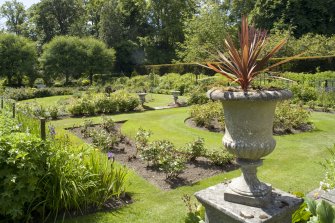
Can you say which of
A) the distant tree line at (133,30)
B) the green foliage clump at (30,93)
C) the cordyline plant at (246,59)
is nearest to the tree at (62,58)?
the distant tree line at (133,30)

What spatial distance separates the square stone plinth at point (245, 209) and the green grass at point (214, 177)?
1629 millimetres

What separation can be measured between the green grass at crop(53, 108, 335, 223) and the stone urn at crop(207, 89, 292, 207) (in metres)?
1.92

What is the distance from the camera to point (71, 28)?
43969 millimetres

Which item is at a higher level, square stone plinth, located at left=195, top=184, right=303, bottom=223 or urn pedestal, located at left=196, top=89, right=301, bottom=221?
urn pedestal, located at left=196, top=89, right=301, bottom=221

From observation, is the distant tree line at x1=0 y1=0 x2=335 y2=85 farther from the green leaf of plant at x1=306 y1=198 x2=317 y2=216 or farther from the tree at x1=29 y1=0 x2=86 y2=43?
the green leaf of plant at x1=306 y1=198 x2=317 y2=216

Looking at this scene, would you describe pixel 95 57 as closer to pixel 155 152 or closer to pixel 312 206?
pixel 155 152

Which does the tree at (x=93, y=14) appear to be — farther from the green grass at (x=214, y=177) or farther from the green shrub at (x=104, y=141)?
the green shrub at (x=104, y=141)

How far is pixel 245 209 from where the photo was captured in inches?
112

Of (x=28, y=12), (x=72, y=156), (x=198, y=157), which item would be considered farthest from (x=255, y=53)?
(x=28, y=12)

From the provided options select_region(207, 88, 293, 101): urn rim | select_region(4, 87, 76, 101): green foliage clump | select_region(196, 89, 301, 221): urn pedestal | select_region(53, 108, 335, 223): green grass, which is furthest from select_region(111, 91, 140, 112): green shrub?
select_region(207, 88, 293, 101): urn rim

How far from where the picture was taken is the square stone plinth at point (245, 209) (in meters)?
2.73

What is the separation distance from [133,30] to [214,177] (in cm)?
3996

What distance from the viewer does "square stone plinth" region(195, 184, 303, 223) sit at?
273cm

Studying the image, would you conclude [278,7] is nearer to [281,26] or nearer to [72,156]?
[281,26]
